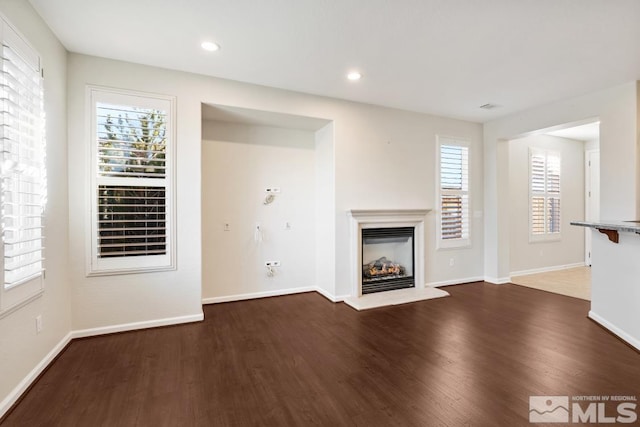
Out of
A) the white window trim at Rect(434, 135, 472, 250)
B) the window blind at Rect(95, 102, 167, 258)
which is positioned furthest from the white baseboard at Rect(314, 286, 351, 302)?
the window blind at Rect(95, 102, 167, 258)

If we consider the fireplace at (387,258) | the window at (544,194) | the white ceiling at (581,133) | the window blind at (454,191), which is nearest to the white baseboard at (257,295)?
the fireplace at (387,258)

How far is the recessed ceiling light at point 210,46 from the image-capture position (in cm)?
286

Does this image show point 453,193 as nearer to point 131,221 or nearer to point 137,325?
point 131,221

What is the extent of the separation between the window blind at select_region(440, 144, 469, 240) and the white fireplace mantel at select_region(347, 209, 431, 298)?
0.59m

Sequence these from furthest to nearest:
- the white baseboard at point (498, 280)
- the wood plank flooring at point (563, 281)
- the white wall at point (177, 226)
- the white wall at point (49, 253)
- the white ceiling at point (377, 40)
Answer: the white baseboard at point (498, 280), the wood plank flooring at point (563, 281), the white wall at point (177, 226), the white ceiling at point (377, 40), the white wall at point (49, 253)

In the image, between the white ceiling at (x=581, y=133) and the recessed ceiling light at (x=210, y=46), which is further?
the white ceiling at (x=581, y=133)

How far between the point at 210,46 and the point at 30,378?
122 inches

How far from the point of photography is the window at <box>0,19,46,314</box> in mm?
1987

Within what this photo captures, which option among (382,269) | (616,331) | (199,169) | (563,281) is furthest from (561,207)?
(199,169)

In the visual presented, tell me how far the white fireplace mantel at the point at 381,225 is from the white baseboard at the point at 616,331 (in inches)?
80.0

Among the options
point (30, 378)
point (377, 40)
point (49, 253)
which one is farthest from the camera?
point (377, 40)

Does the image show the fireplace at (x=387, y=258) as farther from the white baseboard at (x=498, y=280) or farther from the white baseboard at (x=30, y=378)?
the white baseboard at (x=30, y=378)

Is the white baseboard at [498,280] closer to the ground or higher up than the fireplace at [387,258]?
closer to the ground

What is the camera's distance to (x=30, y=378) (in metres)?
A: 2.28
